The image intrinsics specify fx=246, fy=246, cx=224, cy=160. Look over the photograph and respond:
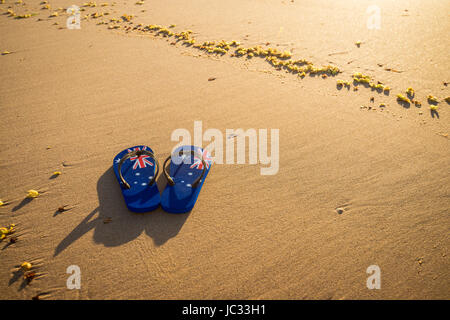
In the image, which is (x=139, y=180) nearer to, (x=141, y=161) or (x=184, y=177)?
(x=141, y=161)

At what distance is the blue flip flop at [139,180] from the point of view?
2475 mm

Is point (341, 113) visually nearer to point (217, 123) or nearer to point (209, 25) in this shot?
point (217, 123)

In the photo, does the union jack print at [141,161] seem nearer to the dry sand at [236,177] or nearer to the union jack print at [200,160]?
the dry sand at [236,177]

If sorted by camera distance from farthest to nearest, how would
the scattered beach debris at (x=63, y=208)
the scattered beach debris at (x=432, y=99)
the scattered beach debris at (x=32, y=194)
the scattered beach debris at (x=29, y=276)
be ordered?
1. the scattered beach debris at (x=432, y=99)
2. the scattered beach debris at (x=32, y=194)
3. the scattered beach debris at (x=63, y=208)
4. the scattered beach debris at (x=29, y=276)

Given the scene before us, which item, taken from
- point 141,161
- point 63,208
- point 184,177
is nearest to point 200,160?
point 184,177

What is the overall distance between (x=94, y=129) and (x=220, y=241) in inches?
101

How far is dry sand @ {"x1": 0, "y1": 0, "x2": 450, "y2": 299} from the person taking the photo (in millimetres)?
2078

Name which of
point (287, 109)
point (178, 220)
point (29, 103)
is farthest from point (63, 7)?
A: point (178, 220)

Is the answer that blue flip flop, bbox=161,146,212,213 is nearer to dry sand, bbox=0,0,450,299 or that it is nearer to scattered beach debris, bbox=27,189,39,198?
dry sand, bbox=0,0,450,299

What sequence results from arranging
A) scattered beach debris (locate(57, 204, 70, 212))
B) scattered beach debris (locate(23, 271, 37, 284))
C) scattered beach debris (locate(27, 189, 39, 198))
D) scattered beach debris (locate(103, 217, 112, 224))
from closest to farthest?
scattered beach debris (locate(23, 271, 37, 284)) < scattered beach debris (locate(103, 217, 112, 224)) < scattered beach debris (locate(57, 204, 70, 212)) < scattered beach debris (locate(27, 189, 39, 198))

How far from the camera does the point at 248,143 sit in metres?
3.33

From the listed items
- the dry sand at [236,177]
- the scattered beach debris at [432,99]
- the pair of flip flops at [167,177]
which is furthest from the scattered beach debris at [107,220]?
the scattered beach debris at [432,99]

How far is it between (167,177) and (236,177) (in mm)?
810

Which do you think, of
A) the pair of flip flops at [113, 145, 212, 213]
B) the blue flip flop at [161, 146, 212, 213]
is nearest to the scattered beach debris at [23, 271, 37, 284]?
the pair of flip flops at [113, 145, 212, 213]
